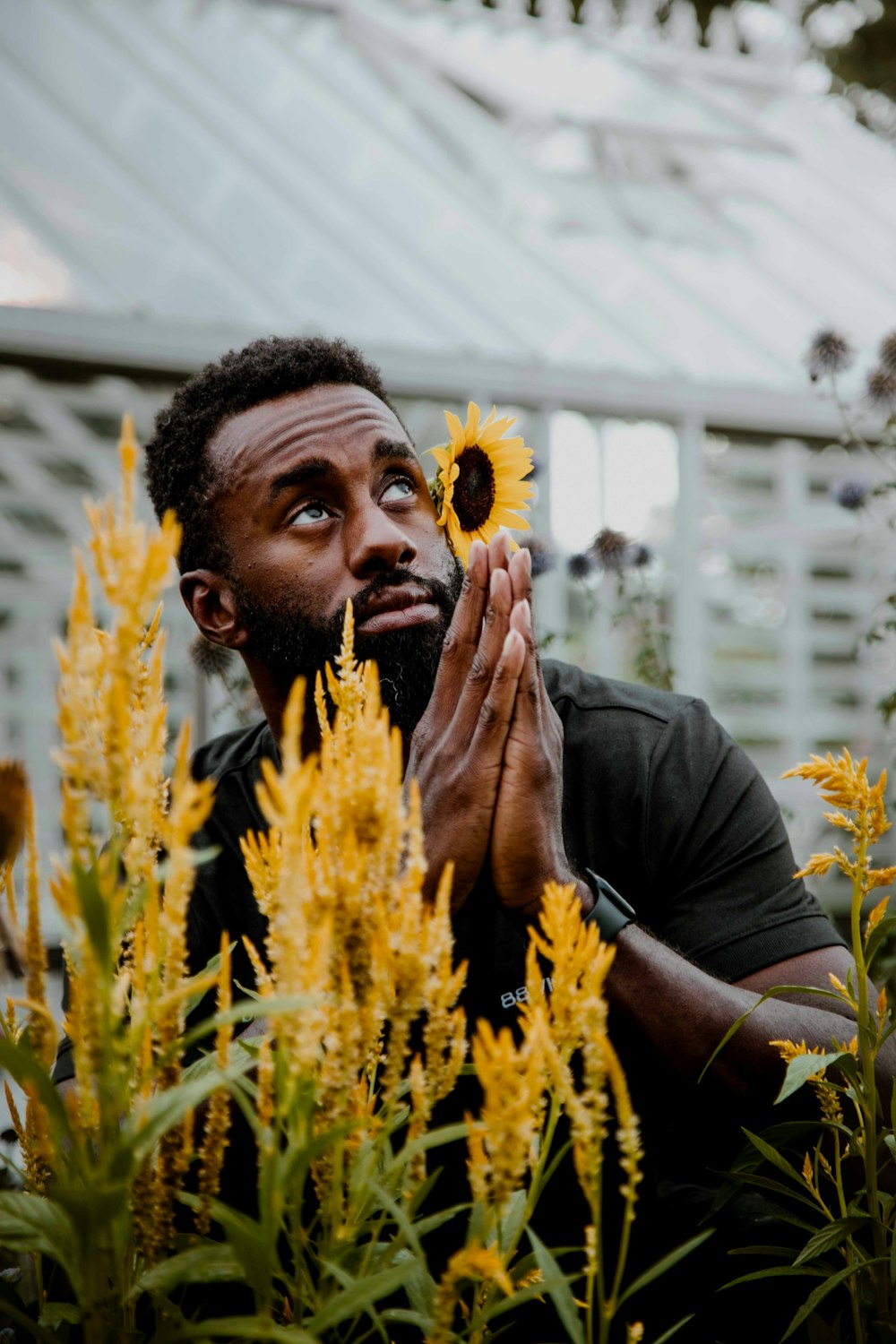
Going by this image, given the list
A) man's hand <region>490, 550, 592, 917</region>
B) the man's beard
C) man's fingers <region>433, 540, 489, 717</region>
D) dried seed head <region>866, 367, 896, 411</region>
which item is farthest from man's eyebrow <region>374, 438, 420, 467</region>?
dried seed head <region>866, 367, 896, 411</region>

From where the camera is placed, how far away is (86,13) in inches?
219

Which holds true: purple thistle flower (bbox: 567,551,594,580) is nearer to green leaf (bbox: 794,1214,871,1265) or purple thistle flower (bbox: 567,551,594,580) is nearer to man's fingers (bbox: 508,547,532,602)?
man's fingers (bbox: 508,547,532,602)

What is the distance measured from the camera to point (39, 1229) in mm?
716

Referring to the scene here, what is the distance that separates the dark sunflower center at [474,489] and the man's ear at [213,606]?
73 centimetres

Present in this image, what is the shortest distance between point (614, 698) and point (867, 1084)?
1.19 m

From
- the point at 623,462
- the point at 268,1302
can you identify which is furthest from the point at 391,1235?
the point at 623,462

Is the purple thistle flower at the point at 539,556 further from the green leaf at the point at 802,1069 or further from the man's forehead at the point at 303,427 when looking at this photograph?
the green leaf at the point at 802,1069

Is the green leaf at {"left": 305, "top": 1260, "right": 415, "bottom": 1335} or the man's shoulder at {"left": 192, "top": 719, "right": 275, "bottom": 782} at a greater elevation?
the man's shoulder at {"left": 192, "top": 719, "right": 275, "bottom": 782}

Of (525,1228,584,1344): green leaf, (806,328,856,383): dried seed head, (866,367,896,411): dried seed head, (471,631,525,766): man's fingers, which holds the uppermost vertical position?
(806,328,856,383): dried seed head

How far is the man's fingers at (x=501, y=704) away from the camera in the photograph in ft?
4.32

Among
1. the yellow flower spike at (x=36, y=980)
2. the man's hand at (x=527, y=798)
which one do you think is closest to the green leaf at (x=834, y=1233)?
the man's hand at (x=527, y=798)

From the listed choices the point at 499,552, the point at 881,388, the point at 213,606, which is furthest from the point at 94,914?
the point at 881,388

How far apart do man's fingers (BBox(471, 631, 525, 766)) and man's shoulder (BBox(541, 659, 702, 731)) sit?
81 centimetres

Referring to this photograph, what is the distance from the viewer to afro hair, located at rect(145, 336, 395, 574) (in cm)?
233
